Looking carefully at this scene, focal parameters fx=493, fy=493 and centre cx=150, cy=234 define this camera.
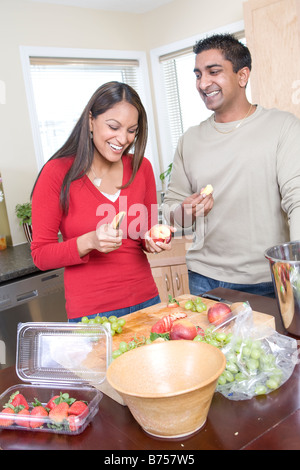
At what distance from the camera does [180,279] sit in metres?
3.61

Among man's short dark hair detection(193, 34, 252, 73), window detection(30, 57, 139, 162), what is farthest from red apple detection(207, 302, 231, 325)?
window detection(30, 57, 139, 162)

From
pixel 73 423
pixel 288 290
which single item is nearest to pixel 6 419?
pixel 73 423

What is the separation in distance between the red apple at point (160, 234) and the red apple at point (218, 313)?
38cm

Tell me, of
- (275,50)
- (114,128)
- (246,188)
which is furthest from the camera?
(275,50)

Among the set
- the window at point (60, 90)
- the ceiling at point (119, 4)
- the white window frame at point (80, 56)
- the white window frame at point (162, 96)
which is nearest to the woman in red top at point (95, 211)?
the white window frame at point (80, 56)

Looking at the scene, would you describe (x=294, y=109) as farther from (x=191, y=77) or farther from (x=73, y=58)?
(x=73, y=58)

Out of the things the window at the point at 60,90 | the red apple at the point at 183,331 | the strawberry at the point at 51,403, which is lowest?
the strawberry at the point at 51,403

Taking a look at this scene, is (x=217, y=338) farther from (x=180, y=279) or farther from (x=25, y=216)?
(x=25, y=216)

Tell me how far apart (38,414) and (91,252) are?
0.82 m

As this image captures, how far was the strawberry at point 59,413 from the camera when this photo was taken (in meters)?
1.06

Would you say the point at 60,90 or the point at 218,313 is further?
the point at 60,90

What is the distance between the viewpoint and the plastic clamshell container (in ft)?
4.00

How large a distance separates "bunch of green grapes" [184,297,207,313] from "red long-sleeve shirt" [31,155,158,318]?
28 cm

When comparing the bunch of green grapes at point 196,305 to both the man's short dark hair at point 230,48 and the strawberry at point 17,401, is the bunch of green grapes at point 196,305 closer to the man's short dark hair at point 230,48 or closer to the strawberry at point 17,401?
the strawberry at point 17,401
